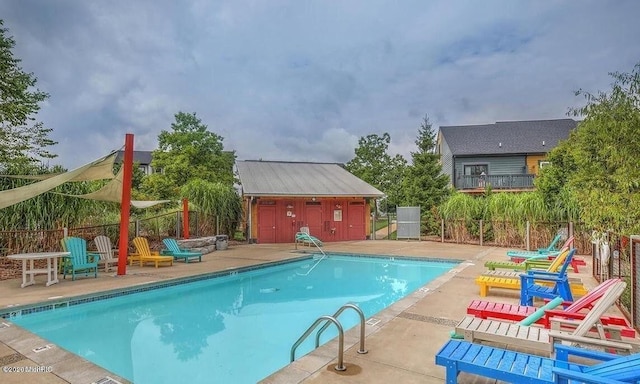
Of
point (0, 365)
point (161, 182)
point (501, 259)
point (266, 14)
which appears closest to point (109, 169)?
point (0, 365)

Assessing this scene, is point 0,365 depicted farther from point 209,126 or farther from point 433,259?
point 209,126

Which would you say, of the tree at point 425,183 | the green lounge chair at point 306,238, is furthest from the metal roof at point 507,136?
the green lounge chair at point 306,238

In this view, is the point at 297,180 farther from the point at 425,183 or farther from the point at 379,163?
the point at 379,163

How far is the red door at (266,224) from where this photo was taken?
57.8 feet

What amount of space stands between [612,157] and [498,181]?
63.5 ft

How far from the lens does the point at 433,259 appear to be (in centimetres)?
1195

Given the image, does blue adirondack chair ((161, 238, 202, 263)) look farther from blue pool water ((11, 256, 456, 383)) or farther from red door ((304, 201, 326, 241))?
red door ((304, 201, 326, 241))

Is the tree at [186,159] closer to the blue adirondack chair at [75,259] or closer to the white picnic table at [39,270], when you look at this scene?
the blue adirondack chair at [75,259]

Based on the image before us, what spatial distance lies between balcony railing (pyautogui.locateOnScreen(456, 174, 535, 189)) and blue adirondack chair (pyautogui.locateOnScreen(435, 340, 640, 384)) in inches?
844

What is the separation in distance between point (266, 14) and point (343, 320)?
10.2 m

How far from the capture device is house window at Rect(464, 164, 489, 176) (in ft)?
81.9

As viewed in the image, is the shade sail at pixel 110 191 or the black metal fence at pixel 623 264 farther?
the shade sail at pixel 110 191

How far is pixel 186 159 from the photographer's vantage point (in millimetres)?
27141

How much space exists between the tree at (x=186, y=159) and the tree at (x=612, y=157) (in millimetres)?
23310
